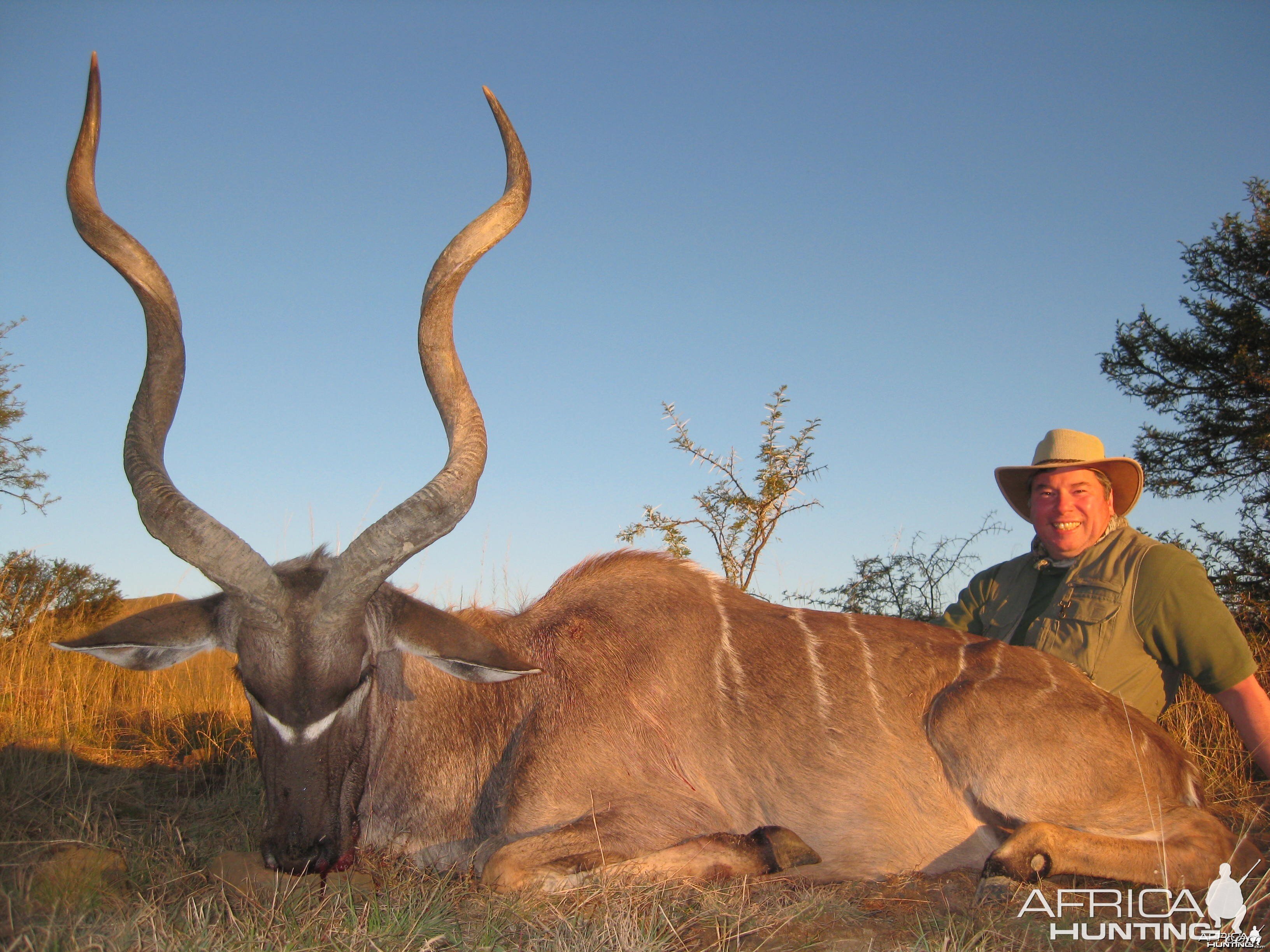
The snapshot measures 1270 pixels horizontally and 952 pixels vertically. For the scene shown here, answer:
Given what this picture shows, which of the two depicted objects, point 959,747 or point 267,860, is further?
point 959,747

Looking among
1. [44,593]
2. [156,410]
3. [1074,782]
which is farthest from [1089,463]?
[44,593]

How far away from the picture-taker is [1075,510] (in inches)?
195

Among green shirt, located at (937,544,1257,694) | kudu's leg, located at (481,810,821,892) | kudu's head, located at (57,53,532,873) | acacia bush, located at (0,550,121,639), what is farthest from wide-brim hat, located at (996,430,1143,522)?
acacia bush, located at (0,550,121,639)

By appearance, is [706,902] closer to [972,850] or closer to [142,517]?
[972,850]

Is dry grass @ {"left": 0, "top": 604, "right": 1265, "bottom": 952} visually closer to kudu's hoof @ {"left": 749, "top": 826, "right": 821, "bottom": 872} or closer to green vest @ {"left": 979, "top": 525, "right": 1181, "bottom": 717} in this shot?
kudu's hoof @ {"left": 749, "top": 826, "right": 821, "bottom": 872}

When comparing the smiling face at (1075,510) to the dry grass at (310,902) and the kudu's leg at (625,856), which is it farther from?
the kudu's leg at (625,856)

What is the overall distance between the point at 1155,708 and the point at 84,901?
451 centimetres

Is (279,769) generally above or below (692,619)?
below

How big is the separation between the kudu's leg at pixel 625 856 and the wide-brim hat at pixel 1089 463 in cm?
257

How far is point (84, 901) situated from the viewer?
2.81 m

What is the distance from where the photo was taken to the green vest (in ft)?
14.7

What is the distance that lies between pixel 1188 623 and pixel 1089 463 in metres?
1.00

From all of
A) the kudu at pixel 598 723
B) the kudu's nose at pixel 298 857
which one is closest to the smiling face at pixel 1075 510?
the kudu at pixel 598 723

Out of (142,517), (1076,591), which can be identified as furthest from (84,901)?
(1076,591)
